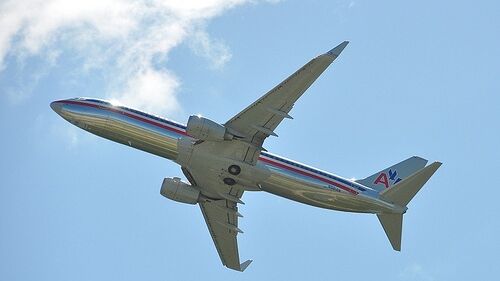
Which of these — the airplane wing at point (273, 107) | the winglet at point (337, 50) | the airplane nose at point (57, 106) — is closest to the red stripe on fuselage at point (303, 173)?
the airplane wing at point (273, 107)

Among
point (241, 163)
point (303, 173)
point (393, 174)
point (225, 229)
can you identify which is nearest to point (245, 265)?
point (225, 229)

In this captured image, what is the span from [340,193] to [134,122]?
54.5 feet

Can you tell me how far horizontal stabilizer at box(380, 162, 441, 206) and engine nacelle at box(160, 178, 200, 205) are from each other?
1509 centimetres

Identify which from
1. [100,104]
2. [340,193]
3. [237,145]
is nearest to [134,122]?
[100,104]

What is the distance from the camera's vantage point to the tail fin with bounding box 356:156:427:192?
66.3 meters

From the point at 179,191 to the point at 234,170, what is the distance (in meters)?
6.88

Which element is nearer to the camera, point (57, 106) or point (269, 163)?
point (269, 163)

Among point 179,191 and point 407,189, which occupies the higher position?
point 179,191

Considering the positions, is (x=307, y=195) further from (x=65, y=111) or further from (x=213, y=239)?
(x=65, y=111)

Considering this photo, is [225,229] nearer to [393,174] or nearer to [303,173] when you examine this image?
[303,173]

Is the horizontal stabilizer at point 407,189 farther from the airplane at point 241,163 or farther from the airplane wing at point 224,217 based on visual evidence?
the airplane wing at point 224,217

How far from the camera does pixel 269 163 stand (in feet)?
205

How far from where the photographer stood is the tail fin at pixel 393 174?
2611 inches

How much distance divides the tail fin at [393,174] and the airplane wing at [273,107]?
1150 cm
